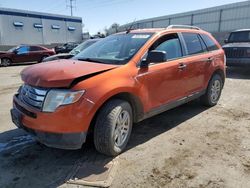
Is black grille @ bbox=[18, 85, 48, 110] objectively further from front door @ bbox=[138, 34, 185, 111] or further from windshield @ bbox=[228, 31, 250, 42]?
windshield @ bbox=[228, 31, 250, 42]

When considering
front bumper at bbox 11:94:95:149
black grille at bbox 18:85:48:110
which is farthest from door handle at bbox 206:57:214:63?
black grille at bbox 18:85:48:110

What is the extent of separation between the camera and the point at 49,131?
10.4ft

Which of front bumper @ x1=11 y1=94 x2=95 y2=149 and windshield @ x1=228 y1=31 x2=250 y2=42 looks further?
windshield @ x1=228 y1=31 x2=250 y2=42

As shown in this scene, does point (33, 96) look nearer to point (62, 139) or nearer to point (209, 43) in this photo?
point (62, 139)

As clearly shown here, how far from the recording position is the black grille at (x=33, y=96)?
3203 mm

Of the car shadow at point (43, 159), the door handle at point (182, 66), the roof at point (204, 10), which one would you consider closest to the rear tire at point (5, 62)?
the car shadow at point (43, 159)

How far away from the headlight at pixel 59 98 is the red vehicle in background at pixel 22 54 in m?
16.4

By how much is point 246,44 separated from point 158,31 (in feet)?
25.9

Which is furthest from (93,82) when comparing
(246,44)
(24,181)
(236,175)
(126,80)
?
(246,44)

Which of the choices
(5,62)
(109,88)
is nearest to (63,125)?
(109,88)

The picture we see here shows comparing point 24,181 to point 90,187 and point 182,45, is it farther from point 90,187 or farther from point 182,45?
point 182,45

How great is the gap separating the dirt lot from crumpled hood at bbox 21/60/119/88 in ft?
3.66

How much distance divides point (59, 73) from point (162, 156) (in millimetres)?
1846

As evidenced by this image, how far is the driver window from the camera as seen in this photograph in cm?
443
